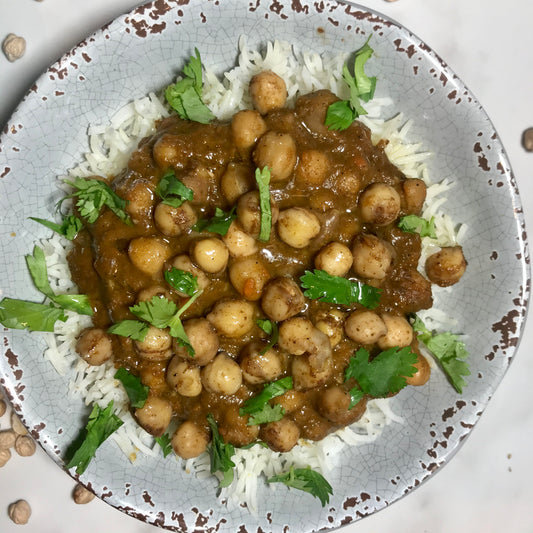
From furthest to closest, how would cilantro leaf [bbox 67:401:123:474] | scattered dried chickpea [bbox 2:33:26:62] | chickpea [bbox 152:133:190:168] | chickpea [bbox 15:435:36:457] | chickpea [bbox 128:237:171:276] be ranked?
1. chickpea [bbox 15:435:36:457]
2. scattered dried chickpea [bbox 2:33:26:62]
3. cilantro leaf [bbox 67:401:123:474]
4. chickpea [bbox 152:133:190:168]
5. chickpea [bbox 128:237:171:276]

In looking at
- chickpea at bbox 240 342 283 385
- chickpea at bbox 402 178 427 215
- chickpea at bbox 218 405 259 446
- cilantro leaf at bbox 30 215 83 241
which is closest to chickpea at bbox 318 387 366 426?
chickpea at bbox 240 342 283 385

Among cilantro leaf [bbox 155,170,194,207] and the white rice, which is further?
the white rice

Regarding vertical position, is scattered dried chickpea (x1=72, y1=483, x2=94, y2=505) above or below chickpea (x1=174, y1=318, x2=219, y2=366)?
below

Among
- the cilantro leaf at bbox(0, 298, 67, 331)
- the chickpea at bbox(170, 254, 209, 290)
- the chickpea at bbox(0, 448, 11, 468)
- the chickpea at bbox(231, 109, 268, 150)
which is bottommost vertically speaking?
the chickpea at bbox(0, 448, 11, 468)

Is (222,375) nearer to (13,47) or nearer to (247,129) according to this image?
(247,129)

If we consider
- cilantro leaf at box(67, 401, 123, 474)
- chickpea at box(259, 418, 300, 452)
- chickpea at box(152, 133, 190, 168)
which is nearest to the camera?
chickpea at box(152, 133, 190, 168)

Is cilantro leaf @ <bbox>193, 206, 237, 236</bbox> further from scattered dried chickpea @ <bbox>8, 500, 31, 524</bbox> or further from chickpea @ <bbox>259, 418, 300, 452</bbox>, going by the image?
scattered dried chickpea @ <bbox>8, 500, 31, 524</bbox>
